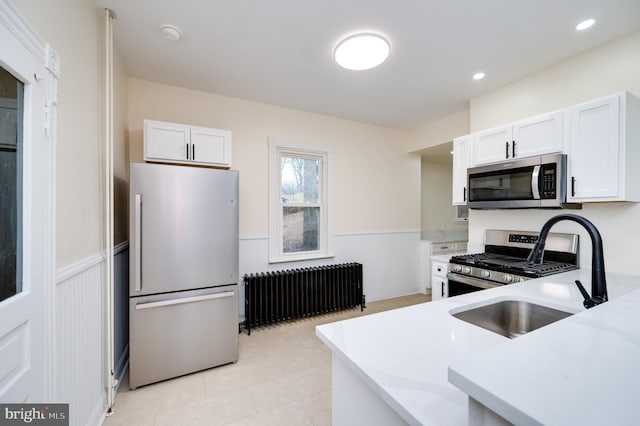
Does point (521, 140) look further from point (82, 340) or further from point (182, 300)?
point (82, 340)

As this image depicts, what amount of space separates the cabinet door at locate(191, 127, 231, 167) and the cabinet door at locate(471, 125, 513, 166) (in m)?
2.56

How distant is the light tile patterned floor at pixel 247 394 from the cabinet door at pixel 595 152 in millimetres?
2539

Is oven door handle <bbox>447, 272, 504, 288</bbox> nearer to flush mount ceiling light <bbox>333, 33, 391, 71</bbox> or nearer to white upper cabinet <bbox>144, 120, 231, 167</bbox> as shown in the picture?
flush mount ceiling light <bbox>333, 33, 391, 71</bbox>

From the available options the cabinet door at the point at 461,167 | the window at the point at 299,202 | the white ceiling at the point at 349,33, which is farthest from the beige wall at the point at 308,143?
the cabinet door at the point at 461,167

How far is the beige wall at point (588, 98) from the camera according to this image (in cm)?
204

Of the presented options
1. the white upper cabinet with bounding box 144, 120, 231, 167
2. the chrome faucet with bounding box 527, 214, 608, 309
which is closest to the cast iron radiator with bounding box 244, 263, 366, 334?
the white upper cabinet with bounding box 144, 120, 231, 167

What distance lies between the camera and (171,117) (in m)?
2.81

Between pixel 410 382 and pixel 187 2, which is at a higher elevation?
pixel 187 2

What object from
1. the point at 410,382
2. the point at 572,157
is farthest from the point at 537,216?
the point at 410,382

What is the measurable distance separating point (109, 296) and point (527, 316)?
2581 mm

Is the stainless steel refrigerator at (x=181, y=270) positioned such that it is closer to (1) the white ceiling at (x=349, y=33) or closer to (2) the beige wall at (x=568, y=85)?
(1) the white ceiling at (x=349, y=33)

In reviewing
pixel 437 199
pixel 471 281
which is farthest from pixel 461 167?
pixel 437 199

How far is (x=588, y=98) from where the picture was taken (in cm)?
224

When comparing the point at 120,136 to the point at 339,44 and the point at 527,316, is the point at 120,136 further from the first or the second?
the point at 527,316
